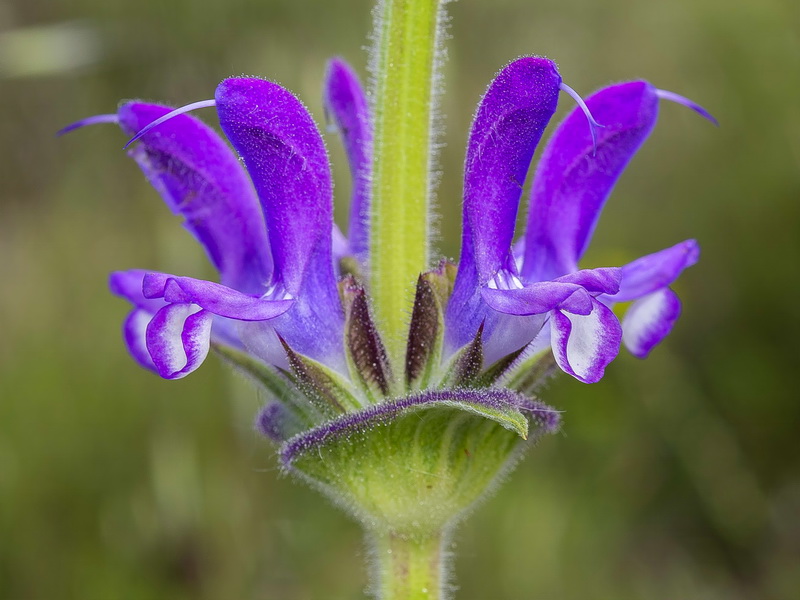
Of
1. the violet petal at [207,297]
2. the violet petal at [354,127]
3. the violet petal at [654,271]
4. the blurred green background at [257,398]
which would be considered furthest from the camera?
the blurred green background at [257,398]

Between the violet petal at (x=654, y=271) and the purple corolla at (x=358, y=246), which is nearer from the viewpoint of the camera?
the purple corolla at (x=358, y=246)

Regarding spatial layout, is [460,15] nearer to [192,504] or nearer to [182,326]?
[192,504]

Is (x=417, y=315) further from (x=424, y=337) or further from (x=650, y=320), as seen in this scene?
(x=650, y=320)

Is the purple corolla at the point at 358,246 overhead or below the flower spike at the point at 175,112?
below

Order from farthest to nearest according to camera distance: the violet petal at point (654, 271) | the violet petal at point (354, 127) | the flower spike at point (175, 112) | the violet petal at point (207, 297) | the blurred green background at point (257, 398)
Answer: the blurred green background at point (257, 398)
the violet petal at point (354, 127)
the violet petal at point (654, 271)
the flower spike at point (175, 112)
the violet petal at point (207, 297)

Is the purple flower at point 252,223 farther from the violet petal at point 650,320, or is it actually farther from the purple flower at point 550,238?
the violet petal at point 650,320

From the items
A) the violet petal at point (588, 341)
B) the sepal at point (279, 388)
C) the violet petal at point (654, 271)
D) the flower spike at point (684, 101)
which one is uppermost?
the flower spike at point (684, 101)

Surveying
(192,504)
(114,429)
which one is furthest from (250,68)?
(192,504)

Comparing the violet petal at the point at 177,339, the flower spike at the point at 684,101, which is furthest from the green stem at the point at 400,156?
the flower spike at the point at 684,101
